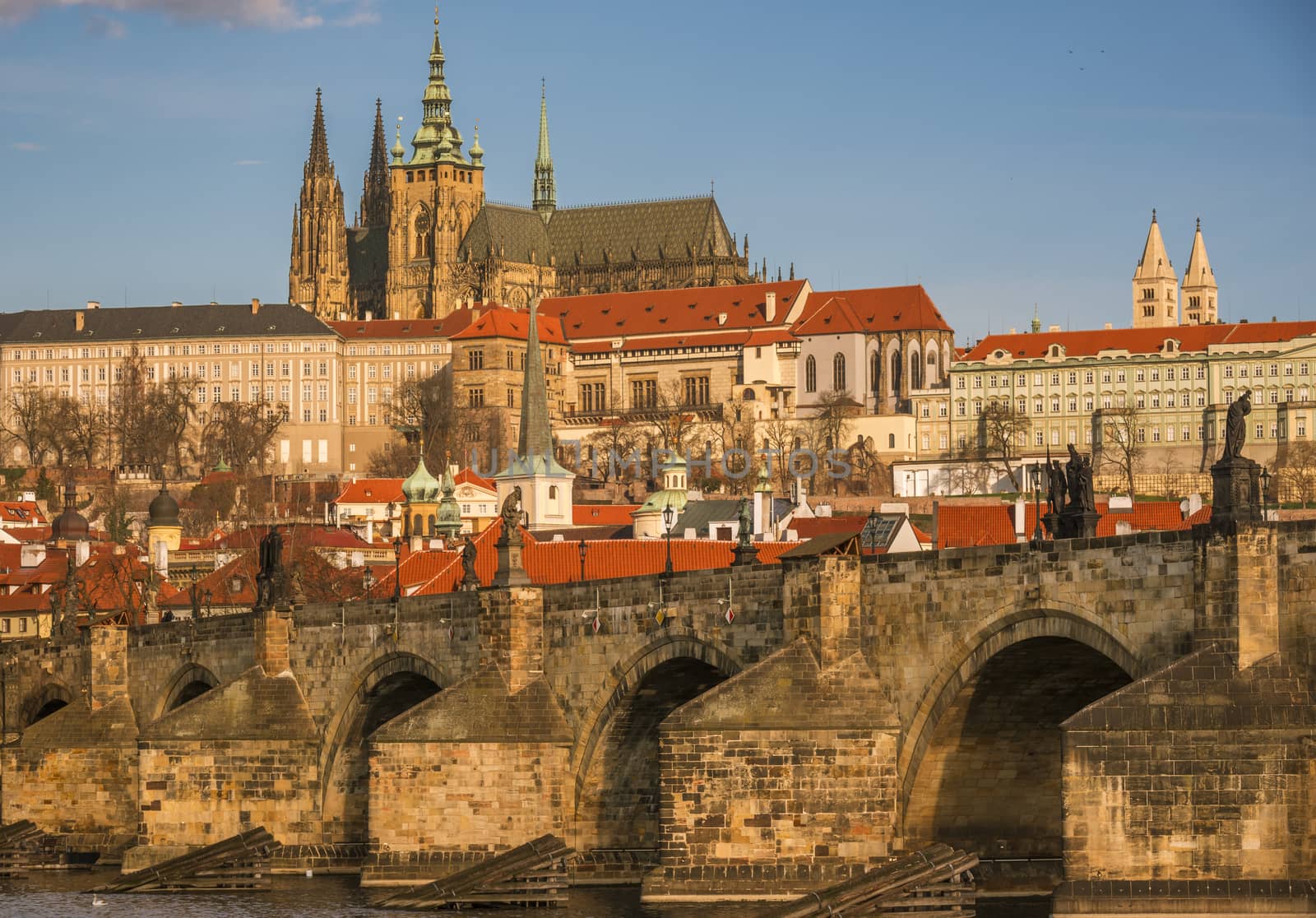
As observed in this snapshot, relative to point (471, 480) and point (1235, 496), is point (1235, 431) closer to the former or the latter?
point (1235, 496)

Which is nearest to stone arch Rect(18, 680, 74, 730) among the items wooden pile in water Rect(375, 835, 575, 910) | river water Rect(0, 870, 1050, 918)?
river water Rect(0, 870, 1050, 918)

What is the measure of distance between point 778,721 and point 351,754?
51.3ft

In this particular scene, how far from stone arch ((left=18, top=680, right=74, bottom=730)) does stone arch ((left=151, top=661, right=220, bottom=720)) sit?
18.4 feet

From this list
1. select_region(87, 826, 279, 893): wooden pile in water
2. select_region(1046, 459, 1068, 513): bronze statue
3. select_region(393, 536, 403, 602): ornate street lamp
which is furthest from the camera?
select_region(393, 536, 403, 602): ornate street lamp

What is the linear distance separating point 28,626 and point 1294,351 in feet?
393

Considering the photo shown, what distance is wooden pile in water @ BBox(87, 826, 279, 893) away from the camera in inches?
1956

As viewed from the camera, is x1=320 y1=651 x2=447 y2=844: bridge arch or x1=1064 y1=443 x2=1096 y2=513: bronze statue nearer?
x1=1064 y1=443 x2=1096 y2=513: bronze statue

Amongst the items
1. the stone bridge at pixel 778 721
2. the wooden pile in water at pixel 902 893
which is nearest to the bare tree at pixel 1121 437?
the stone bridge at pixel 778 721

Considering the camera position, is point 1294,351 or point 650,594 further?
point 1294,351

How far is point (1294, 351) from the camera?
197250 mm

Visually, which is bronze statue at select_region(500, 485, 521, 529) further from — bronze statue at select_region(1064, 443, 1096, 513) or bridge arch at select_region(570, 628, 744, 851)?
bronze statue at select_region(1064, 443, 1096, 513)

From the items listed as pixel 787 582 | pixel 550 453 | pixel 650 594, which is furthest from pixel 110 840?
pixel 550 453

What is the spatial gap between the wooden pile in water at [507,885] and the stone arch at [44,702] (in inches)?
900

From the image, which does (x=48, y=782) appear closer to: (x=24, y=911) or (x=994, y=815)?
(x=24, y=911)
